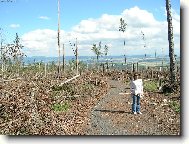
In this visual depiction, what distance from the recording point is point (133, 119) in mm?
11531

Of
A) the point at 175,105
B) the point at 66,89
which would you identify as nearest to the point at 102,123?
the point at 175,105

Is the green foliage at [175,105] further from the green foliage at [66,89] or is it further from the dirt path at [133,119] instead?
the green foliage at [66,89]

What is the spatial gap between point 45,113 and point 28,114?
2.61ft

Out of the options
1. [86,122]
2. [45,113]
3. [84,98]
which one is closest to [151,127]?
[86,122]

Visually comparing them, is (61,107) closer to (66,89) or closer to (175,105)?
(66,89)

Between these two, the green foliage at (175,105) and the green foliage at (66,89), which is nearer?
the green foliage at (175,105)

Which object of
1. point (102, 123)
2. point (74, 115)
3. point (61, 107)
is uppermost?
point (61, 107)

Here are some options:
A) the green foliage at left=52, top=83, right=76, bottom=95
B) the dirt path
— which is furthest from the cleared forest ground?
the green foliage at left=52, top=83, right=76, bottom=95

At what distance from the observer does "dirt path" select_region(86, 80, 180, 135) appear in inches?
394

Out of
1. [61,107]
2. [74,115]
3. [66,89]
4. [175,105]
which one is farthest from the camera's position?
[66,89]

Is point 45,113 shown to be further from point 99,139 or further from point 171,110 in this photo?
point 171,110

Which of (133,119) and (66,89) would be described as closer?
(133,119)

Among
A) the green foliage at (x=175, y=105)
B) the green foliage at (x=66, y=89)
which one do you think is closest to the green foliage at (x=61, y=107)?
the green foliage at (x=66, y=89)

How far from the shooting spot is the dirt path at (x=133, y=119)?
10.0 m
